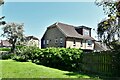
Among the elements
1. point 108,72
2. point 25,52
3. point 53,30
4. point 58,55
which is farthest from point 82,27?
point 108,72

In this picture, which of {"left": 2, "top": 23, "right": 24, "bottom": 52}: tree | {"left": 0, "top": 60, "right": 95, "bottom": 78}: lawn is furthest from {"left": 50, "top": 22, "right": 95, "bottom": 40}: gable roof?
{"left": 0, "top": 60, "right": 95, "bottom": 78}: lawn

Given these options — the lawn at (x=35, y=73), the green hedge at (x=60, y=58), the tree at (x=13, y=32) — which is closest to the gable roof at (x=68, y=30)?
the tree at (x=13, y=32)

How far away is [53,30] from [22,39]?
27.8 ft

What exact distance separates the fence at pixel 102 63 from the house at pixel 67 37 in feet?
96.1

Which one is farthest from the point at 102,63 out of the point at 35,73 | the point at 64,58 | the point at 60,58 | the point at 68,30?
the point at 68,30

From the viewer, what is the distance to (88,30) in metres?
58.8

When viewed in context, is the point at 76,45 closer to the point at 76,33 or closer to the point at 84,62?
the point at 76,33

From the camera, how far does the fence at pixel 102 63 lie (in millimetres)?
17078

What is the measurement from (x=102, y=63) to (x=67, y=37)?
31596 mm

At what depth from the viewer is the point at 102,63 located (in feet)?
62.2

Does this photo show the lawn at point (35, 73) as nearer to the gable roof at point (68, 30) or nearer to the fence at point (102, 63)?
the fence at point (102, 63)

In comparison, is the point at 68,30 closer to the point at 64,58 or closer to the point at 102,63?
the point at 64,58

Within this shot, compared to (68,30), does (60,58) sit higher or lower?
lower

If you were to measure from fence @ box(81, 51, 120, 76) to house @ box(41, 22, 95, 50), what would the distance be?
29.3 m
